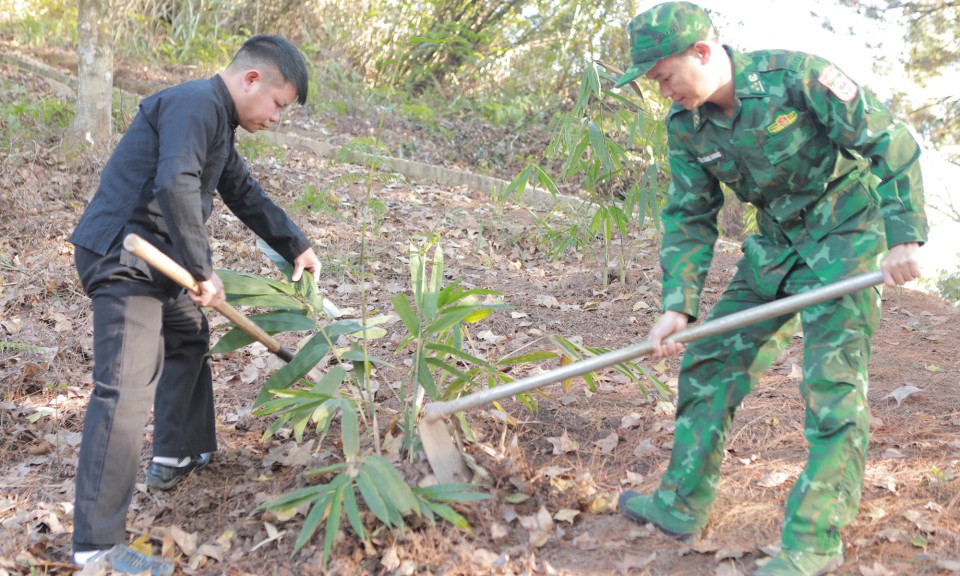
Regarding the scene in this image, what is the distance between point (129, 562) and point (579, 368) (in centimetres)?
156

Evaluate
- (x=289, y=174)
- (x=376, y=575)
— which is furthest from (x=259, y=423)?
(x=289, y=174)

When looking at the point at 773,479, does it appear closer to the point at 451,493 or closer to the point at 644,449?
the point at 644,449

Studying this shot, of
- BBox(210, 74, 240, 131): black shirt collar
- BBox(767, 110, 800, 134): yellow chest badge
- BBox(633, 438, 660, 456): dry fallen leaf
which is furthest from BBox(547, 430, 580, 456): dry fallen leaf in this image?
BBox(210, 74, 240, 131): black shirt collar

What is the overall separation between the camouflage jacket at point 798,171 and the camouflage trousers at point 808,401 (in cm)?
11

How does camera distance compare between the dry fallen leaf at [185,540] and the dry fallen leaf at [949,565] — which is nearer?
the dry fallen leaf at [949,565]

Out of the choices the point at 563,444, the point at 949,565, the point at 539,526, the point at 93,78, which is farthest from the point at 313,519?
the point at 93,78

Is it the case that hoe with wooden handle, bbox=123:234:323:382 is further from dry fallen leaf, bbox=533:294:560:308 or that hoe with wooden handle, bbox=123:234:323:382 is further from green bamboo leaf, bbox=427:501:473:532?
dry fallen leaf, bbox=533:294:560:308

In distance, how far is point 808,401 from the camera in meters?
2.37

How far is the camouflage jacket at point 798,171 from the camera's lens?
2246 mm

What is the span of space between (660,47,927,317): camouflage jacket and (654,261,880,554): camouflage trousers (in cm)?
11

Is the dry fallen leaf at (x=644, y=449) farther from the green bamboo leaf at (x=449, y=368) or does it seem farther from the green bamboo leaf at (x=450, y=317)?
the green bamboo leaf at (x=450, y=317)

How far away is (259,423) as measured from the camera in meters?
3.65

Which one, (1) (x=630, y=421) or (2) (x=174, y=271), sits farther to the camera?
(1) (x=630, y=421)

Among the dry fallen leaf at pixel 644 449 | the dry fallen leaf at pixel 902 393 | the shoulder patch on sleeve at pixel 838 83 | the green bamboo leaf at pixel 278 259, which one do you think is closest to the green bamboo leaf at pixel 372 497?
the green bamboo leaf at pixel 278 259
